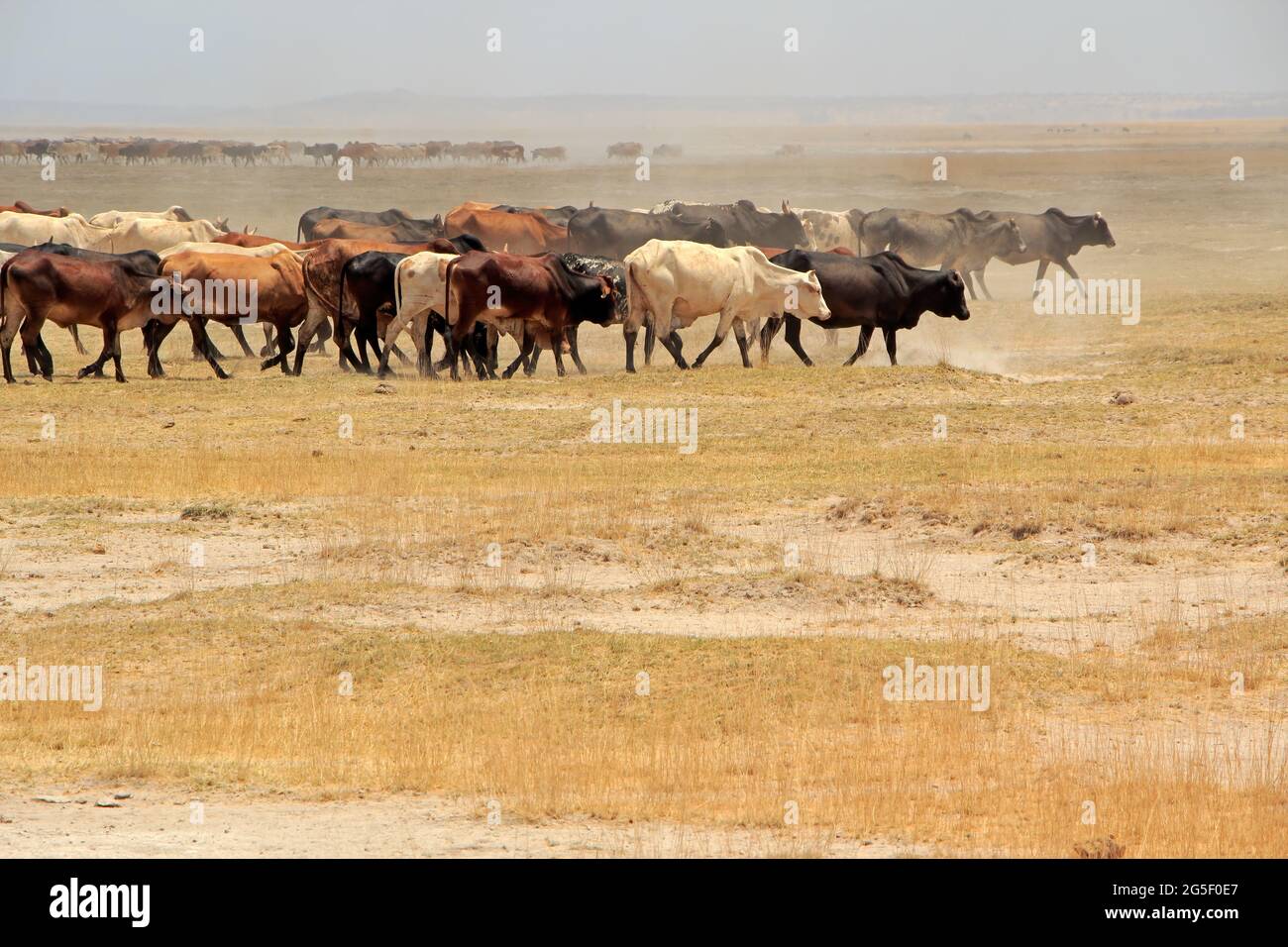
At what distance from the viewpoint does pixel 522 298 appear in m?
23.5

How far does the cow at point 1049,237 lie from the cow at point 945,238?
0.28 metres

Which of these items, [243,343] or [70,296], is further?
[243,343]

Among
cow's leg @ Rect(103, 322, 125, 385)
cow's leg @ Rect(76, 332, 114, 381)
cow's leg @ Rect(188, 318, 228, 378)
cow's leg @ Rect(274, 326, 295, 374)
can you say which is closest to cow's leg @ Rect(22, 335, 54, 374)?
cow's leg @ Rect(76, 332, 114, 381)

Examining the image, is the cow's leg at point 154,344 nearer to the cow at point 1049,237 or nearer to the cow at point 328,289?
the cow at point 328,289

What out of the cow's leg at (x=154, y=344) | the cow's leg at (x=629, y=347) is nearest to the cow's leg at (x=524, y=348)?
the cow's leg at (x=629, y=347)

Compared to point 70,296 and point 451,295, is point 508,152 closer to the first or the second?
point 451,295

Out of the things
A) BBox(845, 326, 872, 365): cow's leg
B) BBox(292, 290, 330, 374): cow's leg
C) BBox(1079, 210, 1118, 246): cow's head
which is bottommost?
BBox(845, 326, 872, 365): cow's leg

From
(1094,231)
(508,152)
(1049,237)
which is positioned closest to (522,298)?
(1049,237)

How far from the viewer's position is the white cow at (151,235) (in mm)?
32688

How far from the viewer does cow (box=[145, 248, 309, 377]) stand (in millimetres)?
23391

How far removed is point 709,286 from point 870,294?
224 cm

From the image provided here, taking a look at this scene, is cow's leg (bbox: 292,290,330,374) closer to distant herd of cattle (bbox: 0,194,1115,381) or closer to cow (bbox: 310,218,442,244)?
distant herd of cattle (bbox: 0,194,1115,381)

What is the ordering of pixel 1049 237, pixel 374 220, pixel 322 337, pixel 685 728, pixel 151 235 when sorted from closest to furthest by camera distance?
1. pixel 685 728
2. pixel 322 337
3. pixel 151 235
4. pixel 374 220
5. pixel 1049 237

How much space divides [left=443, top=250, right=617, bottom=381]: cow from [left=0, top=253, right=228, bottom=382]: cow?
3.80m
